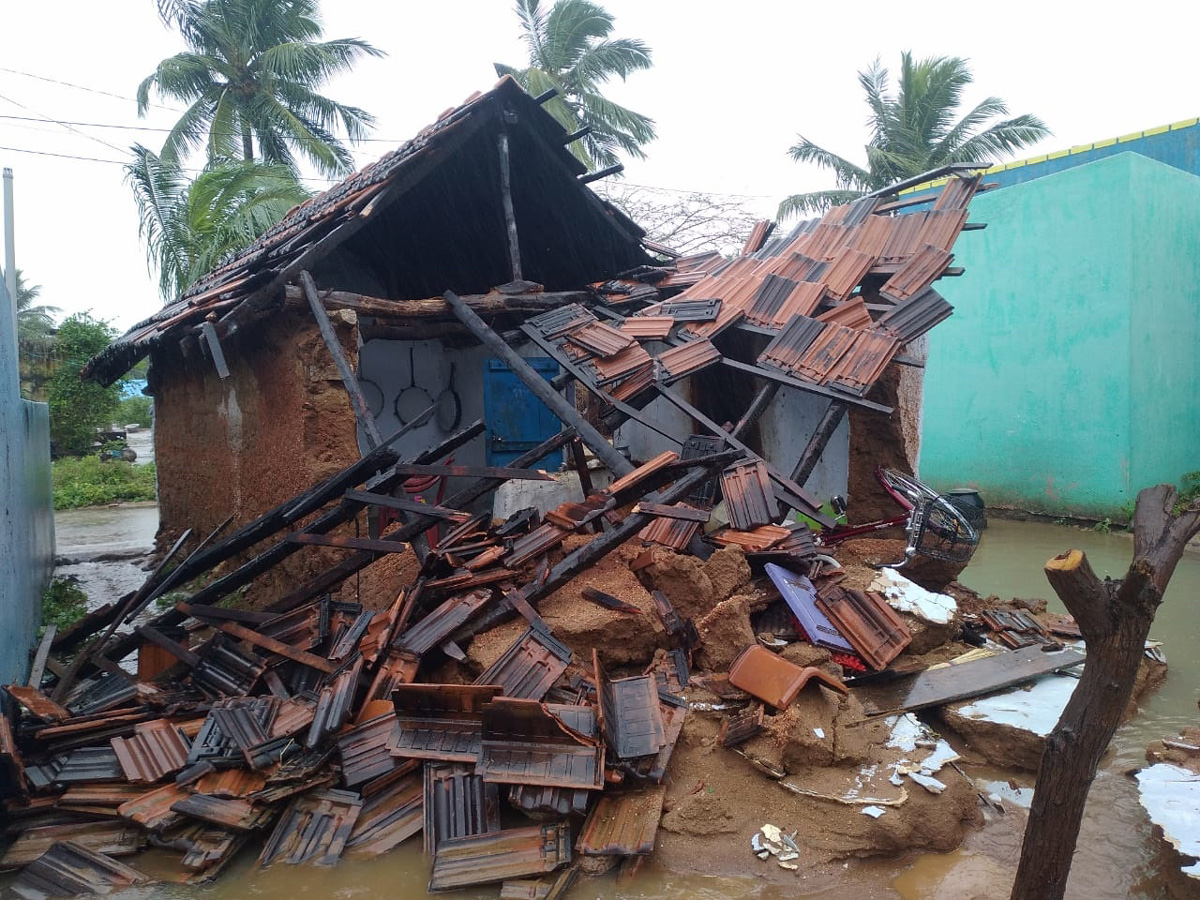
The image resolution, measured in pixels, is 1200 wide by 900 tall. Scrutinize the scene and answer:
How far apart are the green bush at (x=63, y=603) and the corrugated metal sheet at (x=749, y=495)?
675 centimetres

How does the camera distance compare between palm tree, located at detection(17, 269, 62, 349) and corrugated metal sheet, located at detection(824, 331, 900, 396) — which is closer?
corrugated metal sheet, located at detection(824, 331, 900, 396)

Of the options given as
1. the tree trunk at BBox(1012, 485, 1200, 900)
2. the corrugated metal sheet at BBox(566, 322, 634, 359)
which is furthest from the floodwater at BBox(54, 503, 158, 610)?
the tree trunk at BBox(1012, 485, 1200, 900)

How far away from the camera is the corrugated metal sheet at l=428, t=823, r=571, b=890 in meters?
4.07

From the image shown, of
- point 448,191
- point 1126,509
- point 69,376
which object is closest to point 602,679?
point 448,191

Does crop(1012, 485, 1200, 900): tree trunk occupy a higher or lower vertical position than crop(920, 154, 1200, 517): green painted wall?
lower

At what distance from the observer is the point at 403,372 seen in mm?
11633

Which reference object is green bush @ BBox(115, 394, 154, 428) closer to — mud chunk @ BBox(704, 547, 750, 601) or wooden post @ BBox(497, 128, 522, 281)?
wooden post @ BBox(497, 128, 522, 281)

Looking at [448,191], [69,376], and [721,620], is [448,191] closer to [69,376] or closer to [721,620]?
[721,620]

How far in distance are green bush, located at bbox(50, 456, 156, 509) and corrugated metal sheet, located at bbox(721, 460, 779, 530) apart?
19057mm

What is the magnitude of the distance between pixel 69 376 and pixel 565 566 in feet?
72.7

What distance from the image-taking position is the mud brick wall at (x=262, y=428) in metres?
7.25

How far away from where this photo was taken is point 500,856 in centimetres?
417

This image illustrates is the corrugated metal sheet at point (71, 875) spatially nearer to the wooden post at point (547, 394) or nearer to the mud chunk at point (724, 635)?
the mud chunk at point (724, 635)

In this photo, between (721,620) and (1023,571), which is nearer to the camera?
(721,620)
